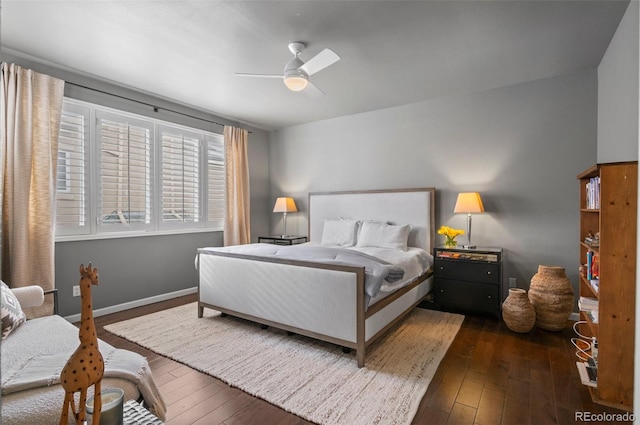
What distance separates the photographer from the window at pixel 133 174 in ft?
11.8

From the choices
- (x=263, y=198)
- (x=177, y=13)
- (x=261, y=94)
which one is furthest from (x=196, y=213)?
(x=177, y=13)

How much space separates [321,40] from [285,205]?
116 inches

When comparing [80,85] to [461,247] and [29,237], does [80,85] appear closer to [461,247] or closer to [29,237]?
[29,237]

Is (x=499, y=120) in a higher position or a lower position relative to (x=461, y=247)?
higher

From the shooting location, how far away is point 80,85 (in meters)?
3.62

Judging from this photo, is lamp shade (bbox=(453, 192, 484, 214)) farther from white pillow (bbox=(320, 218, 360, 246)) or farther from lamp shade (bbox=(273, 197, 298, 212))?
lamp shade (bbox=(273, 197, 298, 212))

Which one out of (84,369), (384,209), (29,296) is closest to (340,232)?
(384,209)

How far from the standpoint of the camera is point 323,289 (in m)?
2.79

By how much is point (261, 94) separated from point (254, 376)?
316 centimetres

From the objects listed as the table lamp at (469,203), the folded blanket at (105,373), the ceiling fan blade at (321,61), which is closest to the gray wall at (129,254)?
the folded blanket at (105,373)

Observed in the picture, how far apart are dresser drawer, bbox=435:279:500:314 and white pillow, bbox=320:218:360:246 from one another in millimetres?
1234

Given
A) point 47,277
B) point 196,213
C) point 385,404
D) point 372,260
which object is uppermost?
point 196,213

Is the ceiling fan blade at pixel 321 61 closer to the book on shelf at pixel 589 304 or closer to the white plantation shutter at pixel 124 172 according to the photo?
the white plantation shutter at pixel 124 172

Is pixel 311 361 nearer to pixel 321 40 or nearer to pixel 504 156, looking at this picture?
pixel 321 40
